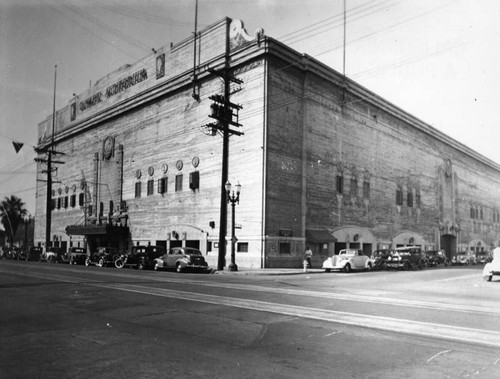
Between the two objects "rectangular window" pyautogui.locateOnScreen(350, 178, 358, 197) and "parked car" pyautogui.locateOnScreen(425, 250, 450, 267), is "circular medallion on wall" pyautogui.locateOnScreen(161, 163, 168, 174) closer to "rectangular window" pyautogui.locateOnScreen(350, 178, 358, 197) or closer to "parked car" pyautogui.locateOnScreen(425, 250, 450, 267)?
"rectangular window" pyautogui.locateOnScreen(350, 178, 358, 197)

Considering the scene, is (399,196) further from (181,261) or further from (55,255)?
(55,255)

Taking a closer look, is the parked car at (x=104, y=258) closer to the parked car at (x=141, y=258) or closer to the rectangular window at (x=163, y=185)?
the parked car at (x=141, y=258)

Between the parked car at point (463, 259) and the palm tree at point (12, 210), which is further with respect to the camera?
the palm tree at point (12, 210)

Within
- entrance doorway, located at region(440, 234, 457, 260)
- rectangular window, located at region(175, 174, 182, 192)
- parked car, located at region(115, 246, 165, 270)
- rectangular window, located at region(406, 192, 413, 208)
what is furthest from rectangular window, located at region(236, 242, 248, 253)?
entrance doorway, located at region(440, 234, 457, 260)

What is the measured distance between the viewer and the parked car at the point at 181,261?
90.1 ft

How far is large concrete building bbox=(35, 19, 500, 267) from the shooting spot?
34406 mm

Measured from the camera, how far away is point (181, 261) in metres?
27.6

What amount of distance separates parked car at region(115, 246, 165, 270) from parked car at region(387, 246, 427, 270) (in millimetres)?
16977

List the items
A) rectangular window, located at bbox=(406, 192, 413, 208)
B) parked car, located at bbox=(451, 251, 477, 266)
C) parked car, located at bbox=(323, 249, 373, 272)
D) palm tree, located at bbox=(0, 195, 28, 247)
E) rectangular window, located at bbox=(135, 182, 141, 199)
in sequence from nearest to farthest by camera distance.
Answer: parked car, located at bbox=(323, 249, 373, 272) < rectangular window, located at bbox=(135, 182, 141, 199) < parked car, located at bbox=(451, 251, 477, 266) < rectangular window, located at bbox=(406, 192, 413, 208) < palm tree, located at bbox=(0, 195, 28, 247)

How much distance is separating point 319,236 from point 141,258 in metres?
14.6

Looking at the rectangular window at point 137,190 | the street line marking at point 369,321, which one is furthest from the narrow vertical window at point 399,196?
the street line marking at point 369,321

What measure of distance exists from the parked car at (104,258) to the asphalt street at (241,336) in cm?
2169

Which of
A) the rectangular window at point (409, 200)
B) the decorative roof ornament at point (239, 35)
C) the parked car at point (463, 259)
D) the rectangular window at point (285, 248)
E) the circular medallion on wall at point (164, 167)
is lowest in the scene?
the parked car at point (463, 259)

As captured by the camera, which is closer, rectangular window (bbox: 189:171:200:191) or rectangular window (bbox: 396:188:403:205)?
rectangular window (bbox: 189:171:200:191)
